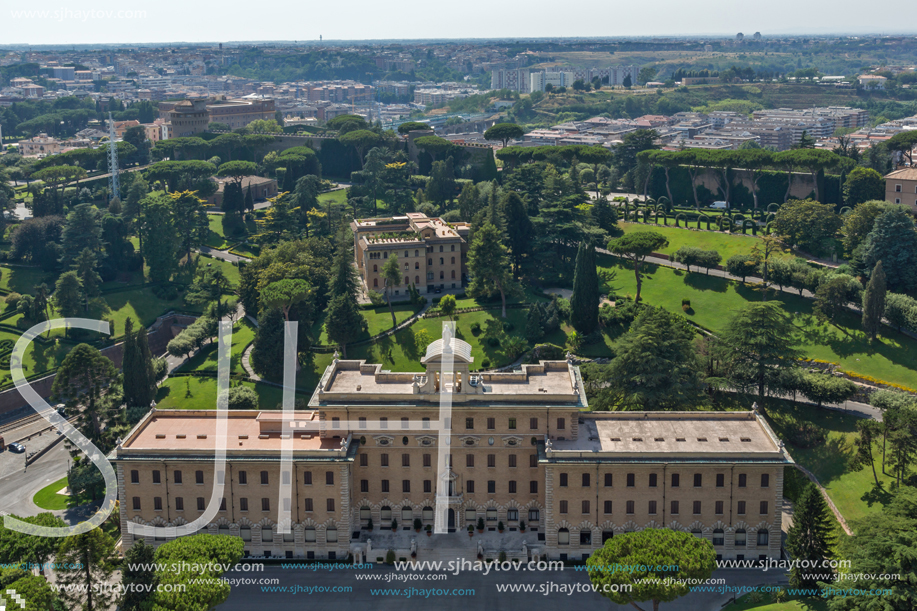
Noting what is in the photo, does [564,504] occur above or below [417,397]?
below

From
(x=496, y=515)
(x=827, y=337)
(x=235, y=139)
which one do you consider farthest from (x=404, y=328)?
(x=235, y=139)

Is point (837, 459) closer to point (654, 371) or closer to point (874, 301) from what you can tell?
point (654, 371)

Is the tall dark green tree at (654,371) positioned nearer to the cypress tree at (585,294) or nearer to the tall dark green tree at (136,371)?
the cypress tree at (585,294)

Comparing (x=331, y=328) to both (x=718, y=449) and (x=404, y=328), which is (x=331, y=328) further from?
(x=718, y=449)

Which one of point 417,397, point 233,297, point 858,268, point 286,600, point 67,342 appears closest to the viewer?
point 286,600

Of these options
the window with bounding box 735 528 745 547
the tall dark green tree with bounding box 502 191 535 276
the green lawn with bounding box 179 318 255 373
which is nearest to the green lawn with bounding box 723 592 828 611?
the window with bounding box 735 528 745 547

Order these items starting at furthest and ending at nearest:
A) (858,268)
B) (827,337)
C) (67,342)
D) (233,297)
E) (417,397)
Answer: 1. (233,297)
2. (67,342)
3. (858,268)
4. (827,337)
5. (417,397)
